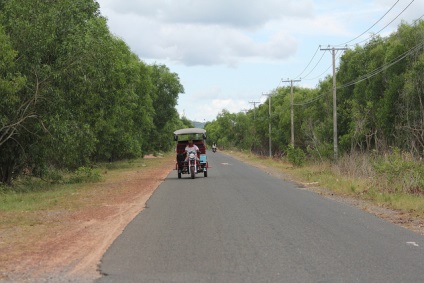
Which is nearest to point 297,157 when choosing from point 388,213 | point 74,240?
point 388,213

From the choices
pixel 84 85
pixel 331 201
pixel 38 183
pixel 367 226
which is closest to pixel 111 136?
pixel 38 183

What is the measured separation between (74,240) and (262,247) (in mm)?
3660

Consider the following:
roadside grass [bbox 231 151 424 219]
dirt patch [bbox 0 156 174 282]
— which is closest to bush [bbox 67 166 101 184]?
dirt patch [bbox 0 156 174 282]

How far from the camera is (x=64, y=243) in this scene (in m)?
9.65

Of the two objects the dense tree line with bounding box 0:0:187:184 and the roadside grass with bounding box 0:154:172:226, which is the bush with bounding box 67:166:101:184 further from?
the dense tree line with bounding box 0:0:187:184

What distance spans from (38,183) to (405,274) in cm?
2155

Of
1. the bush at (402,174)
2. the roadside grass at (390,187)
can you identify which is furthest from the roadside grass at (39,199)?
the bush at (402,174)

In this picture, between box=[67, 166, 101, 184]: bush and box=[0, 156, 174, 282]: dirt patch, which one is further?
box=[67, 166, 101, 184]: bush

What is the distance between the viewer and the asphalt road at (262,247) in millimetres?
7172

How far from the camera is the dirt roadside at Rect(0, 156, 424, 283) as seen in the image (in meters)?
7.32

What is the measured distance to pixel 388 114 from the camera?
33719 millimetres

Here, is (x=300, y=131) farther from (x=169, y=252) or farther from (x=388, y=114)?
(x=169, y=252)

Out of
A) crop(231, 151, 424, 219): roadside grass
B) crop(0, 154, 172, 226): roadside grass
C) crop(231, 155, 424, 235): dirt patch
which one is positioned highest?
crop(231, 151, 424, 219): roadside grass

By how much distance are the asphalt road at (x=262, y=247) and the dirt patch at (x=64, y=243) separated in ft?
1.15
